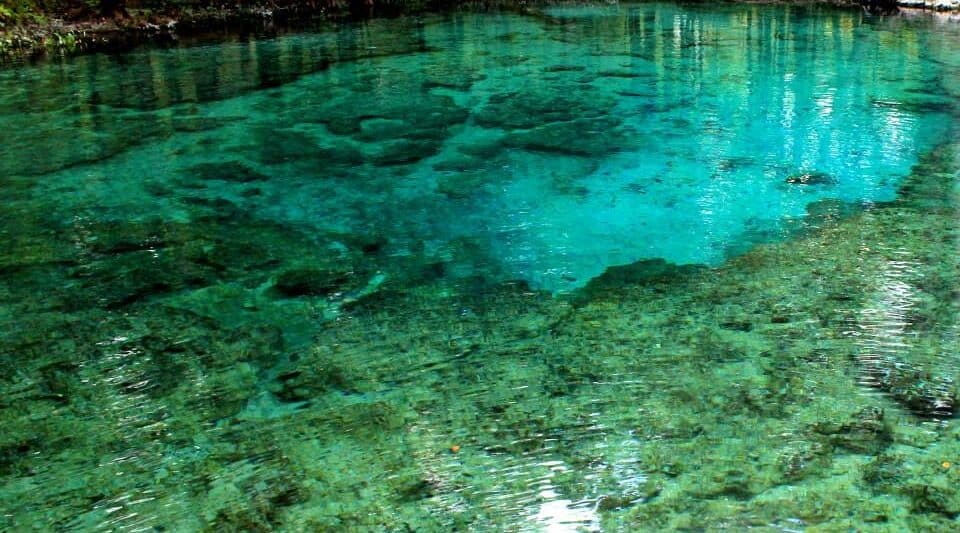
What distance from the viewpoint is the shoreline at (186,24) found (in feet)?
35.6

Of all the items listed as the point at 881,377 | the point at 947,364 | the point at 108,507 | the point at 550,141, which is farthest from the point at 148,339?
the point at 550,141

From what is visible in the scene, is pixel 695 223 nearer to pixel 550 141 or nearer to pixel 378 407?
pixel 550 141

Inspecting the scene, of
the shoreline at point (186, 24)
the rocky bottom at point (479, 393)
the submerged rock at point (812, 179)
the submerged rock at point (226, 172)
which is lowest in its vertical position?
the rocky bottom at point (479, 393)

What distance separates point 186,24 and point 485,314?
462 inches

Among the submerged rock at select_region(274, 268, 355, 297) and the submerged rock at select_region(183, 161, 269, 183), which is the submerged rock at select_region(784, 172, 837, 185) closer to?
the submerged rock at select_region(274, 268, 355, 297)

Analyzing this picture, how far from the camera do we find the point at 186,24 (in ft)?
42.6

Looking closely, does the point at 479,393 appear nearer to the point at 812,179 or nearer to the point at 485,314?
the point at 485,314

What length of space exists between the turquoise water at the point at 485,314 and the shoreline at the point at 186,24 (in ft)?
15.8

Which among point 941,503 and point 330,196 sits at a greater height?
point 330,196

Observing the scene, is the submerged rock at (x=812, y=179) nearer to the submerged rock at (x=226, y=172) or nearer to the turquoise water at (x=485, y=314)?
the turquoise water at (x=485, y=314)

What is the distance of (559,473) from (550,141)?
150 inches

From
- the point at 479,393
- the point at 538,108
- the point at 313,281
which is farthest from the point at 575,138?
the point at 479,393

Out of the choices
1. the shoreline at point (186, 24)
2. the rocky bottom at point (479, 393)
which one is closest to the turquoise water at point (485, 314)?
the rocky bottom at point (479, 393)

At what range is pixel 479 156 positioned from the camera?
5.44 meters
